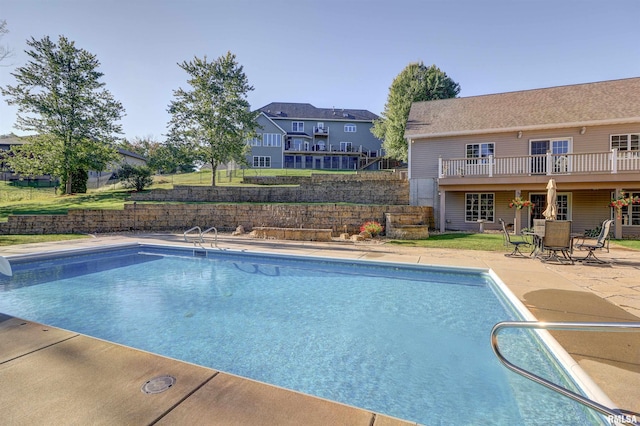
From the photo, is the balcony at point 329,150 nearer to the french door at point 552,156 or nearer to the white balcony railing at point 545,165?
the white balcony railing at point 545,165

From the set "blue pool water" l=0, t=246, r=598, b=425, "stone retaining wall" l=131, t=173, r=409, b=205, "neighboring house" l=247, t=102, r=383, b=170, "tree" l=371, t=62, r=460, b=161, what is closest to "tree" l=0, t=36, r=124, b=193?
"stone retaining wall" l=131, t=173, r=409, b=205

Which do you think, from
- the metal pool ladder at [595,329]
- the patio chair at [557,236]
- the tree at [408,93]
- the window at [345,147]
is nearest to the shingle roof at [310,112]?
the window at [345,147]

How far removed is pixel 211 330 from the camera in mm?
4789

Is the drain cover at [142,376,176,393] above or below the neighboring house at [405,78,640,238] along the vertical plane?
below

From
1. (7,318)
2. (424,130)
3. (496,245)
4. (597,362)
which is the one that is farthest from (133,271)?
(424,130)

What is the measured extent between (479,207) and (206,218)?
14339 mm

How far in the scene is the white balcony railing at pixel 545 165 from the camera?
1286 centimetres

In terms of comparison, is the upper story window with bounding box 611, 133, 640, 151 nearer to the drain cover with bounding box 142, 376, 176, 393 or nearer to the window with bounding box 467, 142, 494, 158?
the window with bounding box 467, 142, 494, 158

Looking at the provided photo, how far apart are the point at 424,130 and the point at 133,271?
15.4 meters

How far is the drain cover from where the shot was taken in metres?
2.43

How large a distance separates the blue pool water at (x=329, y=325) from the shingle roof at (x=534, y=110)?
11.8 metres

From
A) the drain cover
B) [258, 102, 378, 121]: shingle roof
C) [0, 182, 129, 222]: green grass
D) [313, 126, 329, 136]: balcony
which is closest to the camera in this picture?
the drain cover

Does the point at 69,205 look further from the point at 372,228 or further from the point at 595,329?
the point at 595,329

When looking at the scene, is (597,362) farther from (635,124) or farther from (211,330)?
(635,124)
